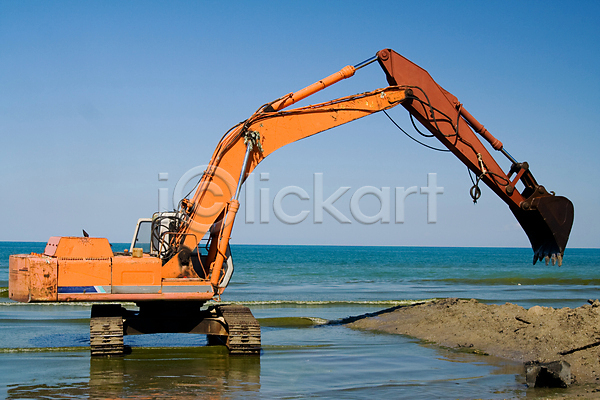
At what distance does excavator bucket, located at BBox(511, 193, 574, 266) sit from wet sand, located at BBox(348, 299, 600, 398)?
124 centimetres

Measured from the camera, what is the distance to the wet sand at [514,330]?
10227mm

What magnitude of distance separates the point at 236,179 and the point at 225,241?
1.25m

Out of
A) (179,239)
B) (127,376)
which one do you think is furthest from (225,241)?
(127,376)

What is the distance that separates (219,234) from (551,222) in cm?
714

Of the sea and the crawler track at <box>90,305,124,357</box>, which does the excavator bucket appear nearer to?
the sea

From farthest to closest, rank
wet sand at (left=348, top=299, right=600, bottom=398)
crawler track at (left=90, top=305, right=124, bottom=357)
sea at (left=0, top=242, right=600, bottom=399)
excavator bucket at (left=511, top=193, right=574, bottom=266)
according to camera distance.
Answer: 1. excavator bucket at (left=511, top=193, right=574, bottom=266)
2. crawler track at (left=90, top=305, right=124, bottom=357)
3. wet sand at (left=348, top=299, right=600, bottom=398)
4. sea at (left=0, top=242, right=600, bottom=399)

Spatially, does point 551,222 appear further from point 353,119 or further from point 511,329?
point 353,119

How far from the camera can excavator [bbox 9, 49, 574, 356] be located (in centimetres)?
1095

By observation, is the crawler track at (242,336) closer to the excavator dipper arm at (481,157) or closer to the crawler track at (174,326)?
the crawler track at (174,326)

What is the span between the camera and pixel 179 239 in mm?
11664

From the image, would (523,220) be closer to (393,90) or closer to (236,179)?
(393,90)

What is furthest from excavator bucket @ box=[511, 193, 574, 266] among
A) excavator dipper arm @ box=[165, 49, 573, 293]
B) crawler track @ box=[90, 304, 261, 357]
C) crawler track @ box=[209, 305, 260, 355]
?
crawler track @ box=[90, 304, 261, 357]

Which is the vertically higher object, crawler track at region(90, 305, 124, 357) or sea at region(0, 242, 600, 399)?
crawler track at region(90, 305, 124, 357)

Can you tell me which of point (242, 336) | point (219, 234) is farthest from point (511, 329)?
point (219, 234)
